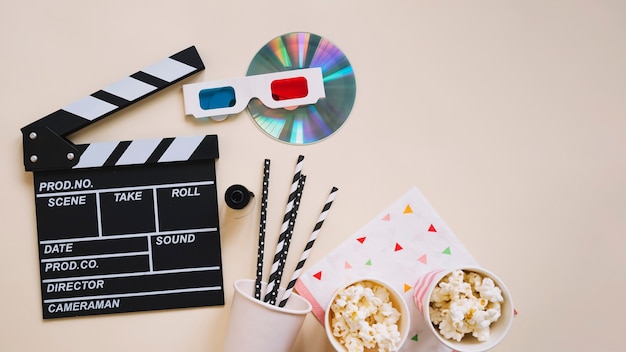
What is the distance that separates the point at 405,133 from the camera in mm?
1225

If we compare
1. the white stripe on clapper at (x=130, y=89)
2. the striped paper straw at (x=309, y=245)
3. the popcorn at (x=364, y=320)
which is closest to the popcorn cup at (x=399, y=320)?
the popcorn at (x=364, y=320)

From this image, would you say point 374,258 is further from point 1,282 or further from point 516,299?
point 1,282

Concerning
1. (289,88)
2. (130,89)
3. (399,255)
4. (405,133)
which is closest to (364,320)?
(399,255)

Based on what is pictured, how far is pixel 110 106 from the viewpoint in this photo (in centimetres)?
119

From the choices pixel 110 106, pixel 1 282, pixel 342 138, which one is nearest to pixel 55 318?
pixel 1 282

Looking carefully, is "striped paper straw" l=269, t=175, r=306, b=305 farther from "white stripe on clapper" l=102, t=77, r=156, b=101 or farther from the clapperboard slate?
"white stripe on clapper" l=102, t=77, r=156, b=101

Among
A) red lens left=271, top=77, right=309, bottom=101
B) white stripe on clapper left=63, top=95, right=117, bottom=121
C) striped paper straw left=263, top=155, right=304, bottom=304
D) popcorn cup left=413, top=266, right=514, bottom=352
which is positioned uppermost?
red lens left=271, top=77, right=309, bottom=101

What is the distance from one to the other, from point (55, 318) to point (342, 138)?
31.3 inches

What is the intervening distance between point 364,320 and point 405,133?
0.45m

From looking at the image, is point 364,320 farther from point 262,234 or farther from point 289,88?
point 289,88

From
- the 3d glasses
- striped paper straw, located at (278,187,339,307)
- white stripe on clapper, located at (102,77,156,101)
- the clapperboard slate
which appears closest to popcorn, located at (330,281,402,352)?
striped paper straw, located at (278,187,339,307)

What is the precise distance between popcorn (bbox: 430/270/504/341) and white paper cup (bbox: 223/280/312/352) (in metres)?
0.28

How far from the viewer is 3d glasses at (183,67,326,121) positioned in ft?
3.93

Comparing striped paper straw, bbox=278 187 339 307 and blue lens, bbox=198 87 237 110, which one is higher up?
blue lens, bbox=198 87 237 110
